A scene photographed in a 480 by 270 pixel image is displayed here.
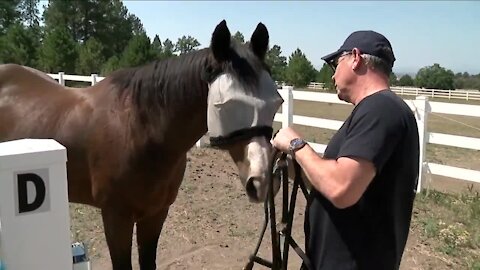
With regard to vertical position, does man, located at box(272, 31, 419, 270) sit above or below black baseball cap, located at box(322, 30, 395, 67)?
below

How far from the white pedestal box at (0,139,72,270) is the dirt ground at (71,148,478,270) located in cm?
262

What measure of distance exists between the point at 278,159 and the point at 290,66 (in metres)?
38.4

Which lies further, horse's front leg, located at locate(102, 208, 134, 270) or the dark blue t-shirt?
horse's front leg, located at locate(102, 208, 134, 270)

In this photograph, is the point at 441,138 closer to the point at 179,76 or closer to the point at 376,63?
the point at 179,76

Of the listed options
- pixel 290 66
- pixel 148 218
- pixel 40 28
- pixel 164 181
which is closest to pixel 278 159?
pixel 164 181

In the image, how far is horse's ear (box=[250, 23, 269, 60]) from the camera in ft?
7.62

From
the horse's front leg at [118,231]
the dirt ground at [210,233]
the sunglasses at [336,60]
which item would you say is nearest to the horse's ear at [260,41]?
the sunglasses at [336,60]

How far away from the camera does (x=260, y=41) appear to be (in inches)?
92.5

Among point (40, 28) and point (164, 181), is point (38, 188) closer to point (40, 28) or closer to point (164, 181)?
point (164, 181)

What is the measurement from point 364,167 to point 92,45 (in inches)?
1285

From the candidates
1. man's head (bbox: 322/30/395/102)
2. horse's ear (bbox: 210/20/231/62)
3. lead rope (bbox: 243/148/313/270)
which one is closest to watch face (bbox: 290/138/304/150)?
lead rope (bbox: 243/148/313/270)

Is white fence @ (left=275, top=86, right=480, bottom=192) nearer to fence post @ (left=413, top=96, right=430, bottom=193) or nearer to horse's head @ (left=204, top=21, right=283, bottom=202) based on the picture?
fence post @ (left=413, top=96, right=430, bottom=193)

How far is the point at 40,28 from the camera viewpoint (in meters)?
53.8

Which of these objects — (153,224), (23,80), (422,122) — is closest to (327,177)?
(153,224)
